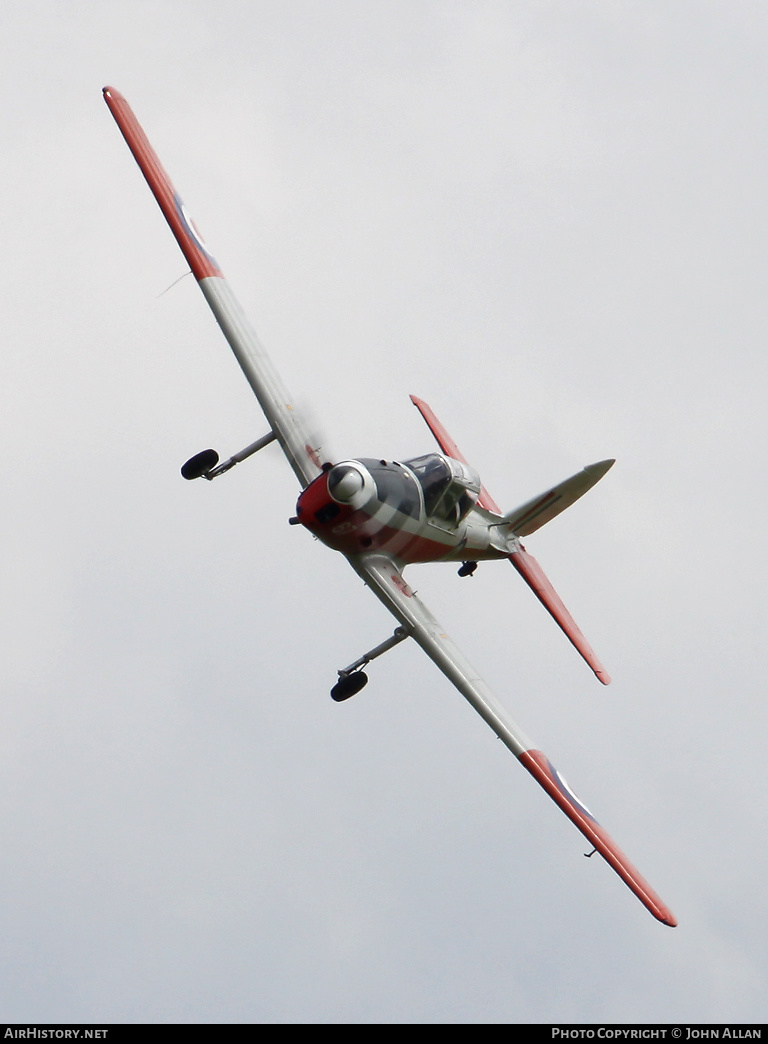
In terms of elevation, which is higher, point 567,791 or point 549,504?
point 549,504

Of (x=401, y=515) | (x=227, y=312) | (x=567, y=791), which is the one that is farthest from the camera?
(x=227, y=312)

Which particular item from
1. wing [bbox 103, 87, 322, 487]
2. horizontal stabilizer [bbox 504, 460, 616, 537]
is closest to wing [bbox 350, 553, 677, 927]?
wing [bbox 103, 87, 322, 487]

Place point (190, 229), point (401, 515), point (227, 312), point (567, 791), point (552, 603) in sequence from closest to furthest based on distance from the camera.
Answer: point (567, 791) < point (401, 515) < point (227, 312) < point (190, 229) < point (552, 603)

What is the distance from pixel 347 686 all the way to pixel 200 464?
6619 millimetres

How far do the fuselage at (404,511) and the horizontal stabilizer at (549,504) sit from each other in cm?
69

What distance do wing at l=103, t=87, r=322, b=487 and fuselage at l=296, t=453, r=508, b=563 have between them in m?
1.78

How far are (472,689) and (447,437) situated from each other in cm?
1049

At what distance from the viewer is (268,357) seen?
145 ft

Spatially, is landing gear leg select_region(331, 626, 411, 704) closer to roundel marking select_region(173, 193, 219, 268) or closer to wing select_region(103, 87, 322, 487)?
wing select_region(103, 87, 322, 487)

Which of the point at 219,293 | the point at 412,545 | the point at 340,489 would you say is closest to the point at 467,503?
the point at 412,545

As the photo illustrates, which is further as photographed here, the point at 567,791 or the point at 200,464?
the point at 200,464

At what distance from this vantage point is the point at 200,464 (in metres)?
42.2

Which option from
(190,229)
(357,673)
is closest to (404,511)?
(357,673)

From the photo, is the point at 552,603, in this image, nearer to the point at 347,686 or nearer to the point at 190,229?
the point at 347,686
